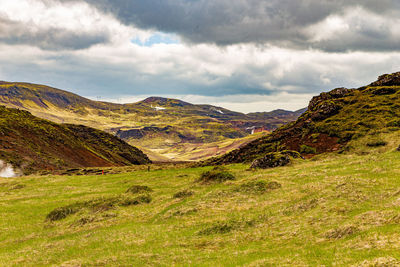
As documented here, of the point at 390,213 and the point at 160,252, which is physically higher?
the point at 390,213

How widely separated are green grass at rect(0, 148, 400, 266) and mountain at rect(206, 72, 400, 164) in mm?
27104

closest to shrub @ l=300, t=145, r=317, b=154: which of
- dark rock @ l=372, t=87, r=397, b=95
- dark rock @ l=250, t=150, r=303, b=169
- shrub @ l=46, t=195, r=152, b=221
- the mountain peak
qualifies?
dark rock @ l=250, t=150, r=303, b=169

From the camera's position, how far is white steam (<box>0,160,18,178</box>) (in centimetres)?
7779

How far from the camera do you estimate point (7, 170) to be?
7981 cm

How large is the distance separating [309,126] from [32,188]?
71.3m

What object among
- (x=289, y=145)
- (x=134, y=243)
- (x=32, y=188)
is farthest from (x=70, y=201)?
(x=289, y=145)

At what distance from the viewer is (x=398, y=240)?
42.8 ft

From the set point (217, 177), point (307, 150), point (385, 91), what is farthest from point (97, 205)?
point (385, 91)

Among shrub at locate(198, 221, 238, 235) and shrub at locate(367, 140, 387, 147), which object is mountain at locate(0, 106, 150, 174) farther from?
shrub at locate(367, 140, 387, 147)

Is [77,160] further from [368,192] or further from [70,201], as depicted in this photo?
[368,192]

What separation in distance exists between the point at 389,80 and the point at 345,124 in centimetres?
4227

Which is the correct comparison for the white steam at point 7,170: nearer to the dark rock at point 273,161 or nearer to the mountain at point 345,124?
the mountain at point 345,124

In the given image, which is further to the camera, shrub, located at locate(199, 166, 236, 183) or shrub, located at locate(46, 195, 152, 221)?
shrub, located at locate(199, 166, 236, 183)

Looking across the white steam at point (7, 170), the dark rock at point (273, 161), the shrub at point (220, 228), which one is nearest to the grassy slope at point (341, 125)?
the dark rock at point (273, 161)
